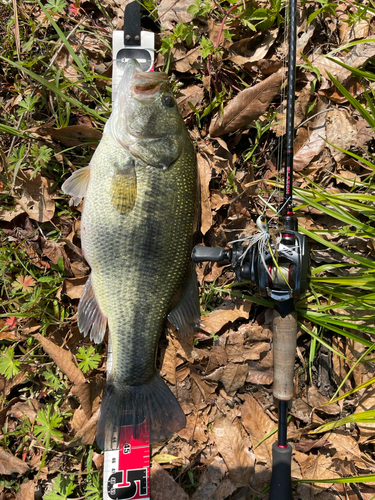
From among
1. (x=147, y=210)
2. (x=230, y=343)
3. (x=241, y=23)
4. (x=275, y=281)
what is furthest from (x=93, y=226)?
(x=241, y=23)

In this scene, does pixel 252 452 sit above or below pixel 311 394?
below

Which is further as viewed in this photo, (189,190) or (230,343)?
(230,343)

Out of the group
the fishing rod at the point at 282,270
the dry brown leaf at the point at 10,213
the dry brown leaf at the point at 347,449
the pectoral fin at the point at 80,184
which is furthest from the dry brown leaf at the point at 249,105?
the dry brown leaf at the point at 347,449

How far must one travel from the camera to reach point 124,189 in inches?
76.4

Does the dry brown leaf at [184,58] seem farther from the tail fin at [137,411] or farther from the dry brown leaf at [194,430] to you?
the dry brown leaf at [194,430]

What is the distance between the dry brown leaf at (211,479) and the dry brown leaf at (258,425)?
0.28 metres

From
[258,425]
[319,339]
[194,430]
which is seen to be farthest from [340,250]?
[194,430]

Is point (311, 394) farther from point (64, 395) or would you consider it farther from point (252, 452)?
point (64, 395)

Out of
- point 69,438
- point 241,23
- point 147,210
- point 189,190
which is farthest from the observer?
point 241,23

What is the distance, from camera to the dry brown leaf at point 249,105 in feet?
7.97

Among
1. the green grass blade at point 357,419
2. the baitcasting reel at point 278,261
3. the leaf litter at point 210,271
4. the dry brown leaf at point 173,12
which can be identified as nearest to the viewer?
the baitcasting reel at point 278,261

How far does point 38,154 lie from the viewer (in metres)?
2.49

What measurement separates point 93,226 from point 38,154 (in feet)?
3.06

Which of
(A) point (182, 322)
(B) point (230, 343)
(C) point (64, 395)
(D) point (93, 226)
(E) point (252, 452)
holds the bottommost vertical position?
(E) point (252, 452)
